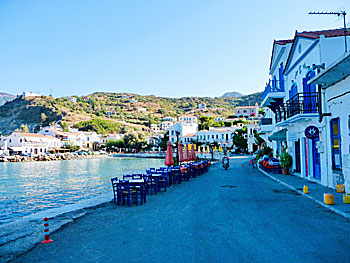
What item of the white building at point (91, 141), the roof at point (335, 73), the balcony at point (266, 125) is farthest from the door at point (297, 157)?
the white building at point (91, 141)

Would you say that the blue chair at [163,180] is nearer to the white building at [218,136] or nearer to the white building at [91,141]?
the white building at [218,136]

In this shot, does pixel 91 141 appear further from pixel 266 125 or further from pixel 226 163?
pixel 266 125

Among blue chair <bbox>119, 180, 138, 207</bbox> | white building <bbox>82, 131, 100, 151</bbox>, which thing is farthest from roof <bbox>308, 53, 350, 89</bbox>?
white building <bbox>82, 131, 100, 151</bbox>

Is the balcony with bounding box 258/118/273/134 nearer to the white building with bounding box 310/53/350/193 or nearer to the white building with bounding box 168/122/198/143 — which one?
the white building with bounding box 310/53/350/193

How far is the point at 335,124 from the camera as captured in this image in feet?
46.1

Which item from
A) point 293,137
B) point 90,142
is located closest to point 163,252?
point 293,137

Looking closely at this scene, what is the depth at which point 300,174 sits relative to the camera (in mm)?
19719

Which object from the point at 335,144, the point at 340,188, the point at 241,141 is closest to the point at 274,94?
the point at 335,144

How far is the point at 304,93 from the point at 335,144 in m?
2.93

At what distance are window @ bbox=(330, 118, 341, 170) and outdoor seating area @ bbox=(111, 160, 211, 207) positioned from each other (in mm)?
7959

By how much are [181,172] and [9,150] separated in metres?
95.2

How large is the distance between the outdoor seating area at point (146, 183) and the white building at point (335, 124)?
7734 millimetres

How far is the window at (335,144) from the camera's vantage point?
13.8 metres

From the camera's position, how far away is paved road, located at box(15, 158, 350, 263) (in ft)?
19.6
